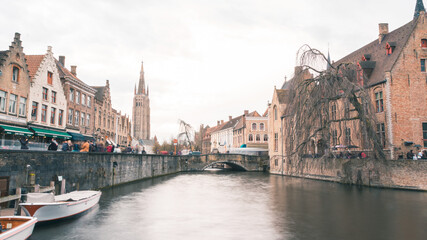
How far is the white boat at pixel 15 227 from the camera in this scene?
28.7 ft

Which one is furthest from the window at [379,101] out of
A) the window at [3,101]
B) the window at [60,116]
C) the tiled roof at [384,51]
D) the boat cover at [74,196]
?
the window at [3,101]

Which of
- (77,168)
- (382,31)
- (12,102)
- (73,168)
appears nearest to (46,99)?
(12,102)

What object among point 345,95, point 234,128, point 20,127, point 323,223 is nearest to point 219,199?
A: point 323,223

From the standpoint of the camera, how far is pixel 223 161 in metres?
50.2

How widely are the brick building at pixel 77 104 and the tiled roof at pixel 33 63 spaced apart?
149 inches

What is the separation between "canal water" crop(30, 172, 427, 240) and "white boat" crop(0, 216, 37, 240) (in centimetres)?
136

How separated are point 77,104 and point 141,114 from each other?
8585cm

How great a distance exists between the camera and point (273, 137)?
4666 centimetres

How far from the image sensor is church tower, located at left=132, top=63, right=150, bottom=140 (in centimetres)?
11725

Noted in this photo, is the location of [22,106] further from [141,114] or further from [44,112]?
[141,114]

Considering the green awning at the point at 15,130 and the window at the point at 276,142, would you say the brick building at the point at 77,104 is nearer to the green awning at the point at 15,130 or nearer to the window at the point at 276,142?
the green awning at the point at 15,130

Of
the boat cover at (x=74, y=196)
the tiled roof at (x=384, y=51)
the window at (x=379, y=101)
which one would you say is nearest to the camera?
the boat cover at (x=74, y=196)

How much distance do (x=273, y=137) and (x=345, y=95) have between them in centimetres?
2793

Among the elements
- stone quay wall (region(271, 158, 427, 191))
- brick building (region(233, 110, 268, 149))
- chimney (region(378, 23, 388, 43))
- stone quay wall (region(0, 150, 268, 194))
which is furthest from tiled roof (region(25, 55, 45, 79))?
brick building (region(233, 110, 268, 149))
